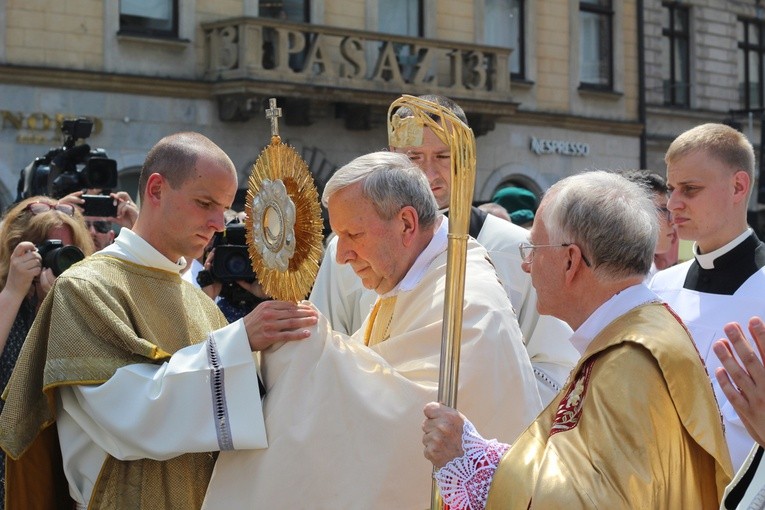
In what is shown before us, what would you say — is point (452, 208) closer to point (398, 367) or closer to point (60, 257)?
point (398, 367)

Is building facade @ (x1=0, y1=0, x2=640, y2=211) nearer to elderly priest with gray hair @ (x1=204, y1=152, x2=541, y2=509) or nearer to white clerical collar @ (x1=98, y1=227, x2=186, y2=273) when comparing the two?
white clerical collar @ (x1=98, y1=227, x2=186, y2=273)

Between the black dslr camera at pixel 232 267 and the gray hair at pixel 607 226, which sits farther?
the black dslr camera at pixel 232 267

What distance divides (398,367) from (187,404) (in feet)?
1.79

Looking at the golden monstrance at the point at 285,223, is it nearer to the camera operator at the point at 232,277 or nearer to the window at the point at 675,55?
the camera operator at the point at 232,277

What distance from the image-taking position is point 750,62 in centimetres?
2511

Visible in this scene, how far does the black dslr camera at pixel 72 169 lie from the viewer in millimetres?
5781

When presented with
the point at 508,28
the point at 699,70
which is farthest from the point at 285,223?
the point at 699,70

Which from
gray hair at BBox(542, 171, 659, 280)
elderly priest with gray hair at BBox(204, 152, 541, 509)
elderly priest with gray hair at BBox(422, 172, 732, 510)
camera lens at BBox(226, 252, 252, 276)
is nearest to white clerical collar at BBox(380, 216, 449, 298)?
elderly priest with gray hair at BBox(204, 152, 541, 509)

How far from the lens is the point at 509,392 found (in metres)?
3.26

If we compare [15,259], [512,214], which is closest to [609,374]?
[15,259]

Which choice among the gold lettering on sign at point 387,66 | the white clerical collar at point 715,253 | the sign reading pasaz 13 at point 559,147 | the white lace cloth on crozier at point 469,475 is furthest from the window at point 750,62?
the white lace cloth on crozier at point 469,475

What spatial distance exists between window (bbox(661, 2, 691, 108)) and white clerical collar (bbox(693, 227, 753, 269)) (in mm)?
19297

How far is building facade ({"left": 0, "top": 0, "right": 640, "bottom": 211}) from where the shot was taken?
49.9ft

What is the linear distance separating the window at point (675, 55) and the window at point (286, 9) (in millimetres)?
8109
